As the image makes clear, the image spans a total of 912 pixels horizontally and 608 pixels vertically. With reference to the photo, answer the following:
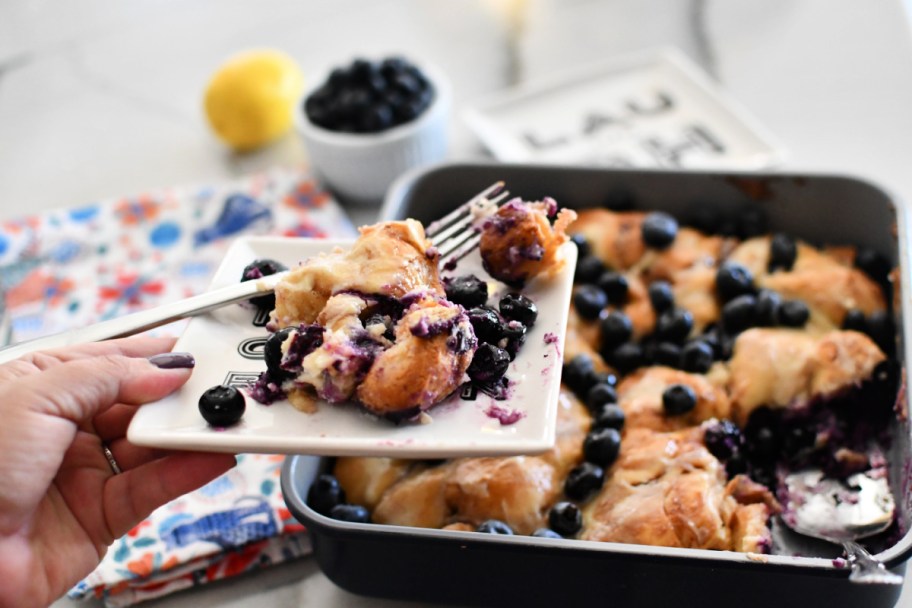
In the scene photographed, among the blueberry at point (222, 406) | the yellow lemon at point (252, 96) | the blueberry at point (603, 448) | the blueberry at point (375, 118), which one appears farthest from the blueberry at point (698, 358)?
the yellow lemon at point (252, 96)

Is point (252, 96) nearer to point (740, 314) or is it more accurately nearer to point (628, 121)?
point (628, 121)

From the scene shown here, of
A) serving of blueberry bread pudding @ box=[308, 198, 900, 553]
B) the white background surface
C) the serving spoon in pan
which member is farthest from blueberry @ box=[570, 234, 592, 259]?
the white background surface

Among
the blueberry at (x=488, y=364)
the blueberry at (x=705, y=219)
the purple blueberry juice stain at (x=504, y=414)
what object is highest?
the blueberry at (x=488, y=364)

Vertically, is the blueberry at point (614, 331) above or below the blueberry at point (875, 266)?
below

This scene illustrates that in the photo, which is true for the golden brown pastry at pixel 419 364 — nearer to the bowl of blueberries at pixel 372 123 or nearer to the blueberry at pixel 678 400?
the blueberry at pixel 678 400

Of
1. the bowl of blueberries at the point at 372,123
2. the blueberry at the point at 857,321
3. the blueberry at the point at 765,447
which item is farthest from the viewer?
the bowl of blueberries at the point at 372,123

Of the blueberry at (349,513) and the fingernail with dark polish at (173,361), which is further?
the blueberry at (349,513)

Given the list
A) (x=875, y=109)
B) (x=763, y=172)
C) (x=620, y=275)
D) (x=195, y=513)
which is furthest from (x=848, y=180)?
(x=195, y=513)
